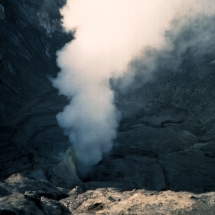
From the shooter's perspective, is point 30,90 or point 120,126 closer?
point 120,126

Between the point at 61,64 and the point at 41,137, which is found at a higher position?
the point at 61,64

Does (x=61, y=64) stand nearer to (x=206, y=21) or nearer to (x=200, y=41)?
(x=200, y=41)

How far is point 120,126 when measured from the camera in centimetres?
1534

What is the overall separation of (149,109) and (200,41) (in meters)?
7.25

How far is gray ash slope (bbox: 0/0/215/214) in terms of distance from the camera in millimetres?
9414

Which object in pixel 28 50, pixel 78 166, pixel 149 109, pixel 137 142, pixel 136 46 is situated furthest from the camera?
pixel 136 46

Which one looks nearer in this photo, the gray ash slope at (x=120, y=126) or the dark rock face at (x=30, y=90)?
the gray ash slope at (x=120, y=126)

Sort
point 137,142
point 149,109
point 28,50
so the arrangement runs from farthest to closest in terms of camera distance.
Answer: point 28,50 < point 149,109 < point 137,142

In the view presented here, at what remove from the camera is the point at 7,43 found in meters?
17.5

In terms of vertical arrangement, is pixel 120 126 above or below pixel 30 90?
below

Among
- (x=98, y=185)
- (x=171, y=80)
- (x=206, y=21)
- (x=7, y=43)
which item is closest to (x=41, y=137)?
(x=98, y=185)

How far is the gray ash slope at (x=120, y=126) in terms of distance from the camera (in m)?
9.41

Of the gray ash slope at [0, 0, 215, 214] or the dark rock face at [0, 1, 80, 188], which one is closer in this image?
the gray ash slope at [0, 0, 215, 214]

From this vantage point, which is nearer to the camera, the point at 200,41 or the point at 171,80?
the point at 171,80
